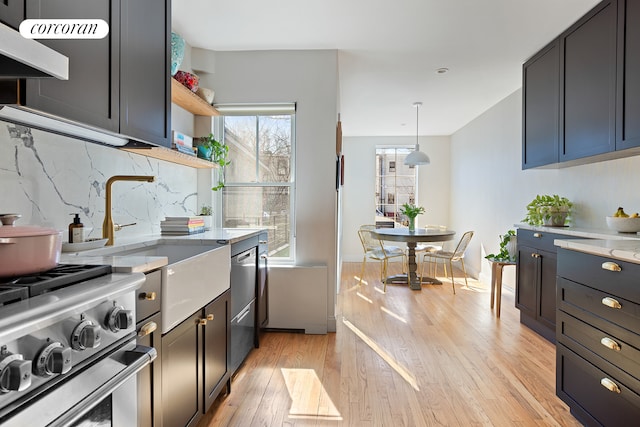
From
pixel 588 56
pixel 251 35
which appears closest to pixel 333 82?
pixel 251 35

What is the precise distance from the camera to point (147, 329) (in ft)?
4.07

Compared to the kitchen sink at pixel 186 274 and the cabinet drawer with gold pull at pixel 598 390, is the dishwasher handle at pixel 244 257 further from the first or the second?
the cabinet drawer with gold pull at pixel 598 390

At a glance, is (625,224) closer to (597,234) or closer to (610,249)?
(597,234)

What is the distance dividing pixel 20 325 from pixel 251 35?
2878 millimetres

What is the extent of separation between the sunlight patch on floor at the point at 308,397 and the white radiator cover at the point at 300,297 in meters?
0.73

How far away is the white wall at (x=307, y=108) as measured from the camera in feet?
10.8

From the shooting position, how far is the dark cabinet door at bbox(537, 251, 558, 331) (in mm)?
3014

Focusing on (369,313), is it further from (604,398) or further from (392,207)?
(392,207)

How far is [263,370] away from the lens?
254 cm

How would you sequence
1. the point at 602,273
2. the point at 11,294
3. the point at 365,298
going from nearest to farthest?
1. the point at 11,294
2. the point at 602,273
3. the point at 365,298

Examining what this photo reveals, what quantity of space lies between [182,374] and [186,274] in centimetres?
42

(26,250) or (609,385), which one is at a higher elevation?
(26,250)

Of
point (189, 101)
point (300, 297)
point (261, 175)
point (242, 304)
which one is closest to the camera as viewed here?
point (242, 304)

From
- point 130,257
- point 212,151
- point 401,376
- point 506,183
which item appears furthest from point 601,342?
point 506,183
